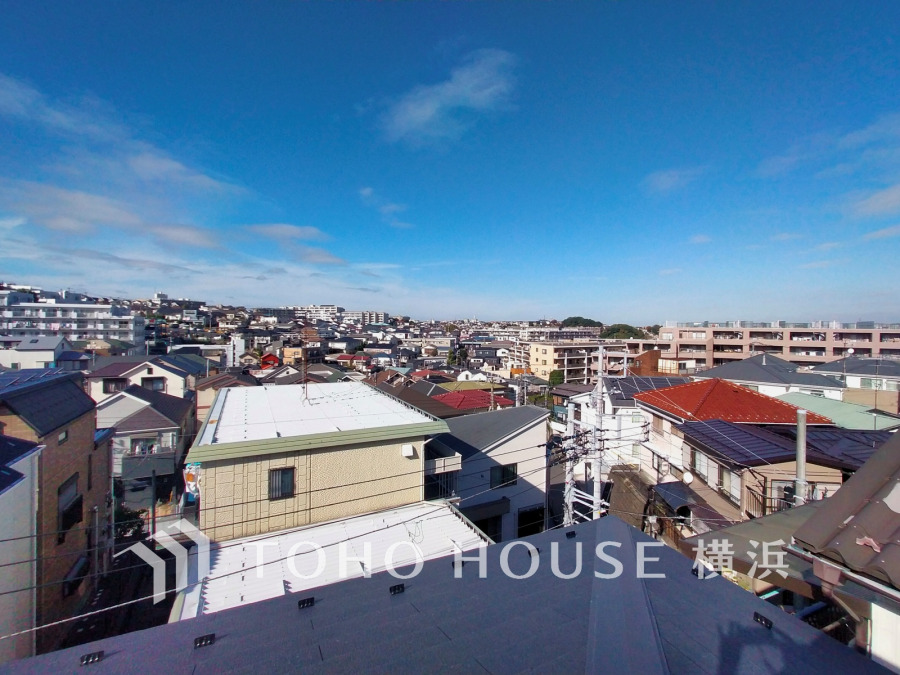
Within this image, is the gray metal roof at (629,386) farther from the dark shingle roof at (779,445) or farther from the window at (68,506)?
the window at (68,506)

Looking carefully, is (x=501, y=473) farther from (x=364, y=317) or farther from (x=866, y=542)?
(x=364, y=317)

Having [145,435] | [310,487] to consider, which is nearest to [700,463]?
[310,487]

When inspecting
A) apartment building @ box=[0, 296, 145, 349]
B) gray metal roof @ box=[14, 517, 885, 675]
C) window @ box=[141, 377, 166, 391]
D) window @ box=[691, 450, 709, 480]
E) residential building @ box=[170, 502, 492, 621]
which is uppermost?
apartment building @ box=[0, 296, 145, 349]

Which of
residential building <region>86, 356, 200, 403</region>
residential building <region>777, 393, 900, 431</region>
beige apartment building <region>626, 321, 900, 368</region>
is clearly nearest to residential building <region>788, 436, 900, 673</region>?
residential building <region>777, 393, 900, 431</region>

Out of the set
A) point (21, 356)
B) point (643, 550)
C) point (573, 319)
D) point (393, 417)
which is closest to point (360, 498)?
point (393, 417)

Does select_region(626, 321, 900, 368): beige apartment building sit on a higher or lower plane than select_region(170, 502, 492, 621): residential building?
higher

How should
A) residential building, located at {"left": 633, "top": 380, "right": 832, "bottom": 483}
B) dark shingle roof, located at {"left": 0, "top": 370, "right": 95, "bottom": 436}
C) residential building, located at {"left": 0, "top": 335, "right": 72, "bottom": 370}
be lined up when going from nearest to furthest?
dark shingle roof, located at {"left": 0, "top": 370, "right": 95, "bottom": 436} < residential building, located at {"left": 633, "top": 380, "right": 832, "bottom": 483} < residential building, located at {"left": 0, "top": 335, "right": 72, "bottom": 370}

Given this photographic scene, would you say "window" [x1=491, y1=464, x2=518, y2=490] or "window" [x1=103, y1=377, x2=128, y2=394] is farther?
"window" [x1=103, y1=377, x2=128, y2=394]

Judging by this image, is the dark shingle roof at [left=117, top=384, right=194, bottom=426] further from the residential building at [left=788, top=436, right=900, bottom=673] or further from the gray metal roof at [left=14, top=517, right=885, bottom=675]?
the residential building at [left=788, top=436, right=900, bottom=673]
